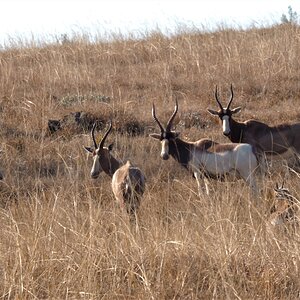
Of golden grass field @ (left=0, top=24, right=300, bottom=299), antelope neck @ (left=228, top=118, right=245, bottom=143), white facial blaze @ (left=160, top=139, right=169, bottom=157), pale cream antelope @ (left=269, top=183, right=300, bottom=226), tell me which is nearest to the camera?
golden grass field @ (left=0, top=24, right=300, bottom=299)

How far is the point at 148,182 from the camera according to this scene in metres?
10.5

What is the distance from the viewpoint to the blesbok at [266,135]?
38.0 ft

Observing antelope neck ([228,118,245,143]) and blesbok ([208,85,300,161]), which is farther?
antelope neck ([228,118,245,143])

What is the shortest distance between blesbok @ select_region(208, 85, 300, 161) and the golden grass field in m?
0.30

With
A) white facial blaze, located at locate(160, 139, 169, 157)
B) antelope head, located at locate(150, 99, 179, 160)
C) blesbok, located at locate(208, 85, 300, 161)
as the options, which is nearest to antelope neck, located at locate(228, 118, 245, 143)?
blesbok, located at locate(208, 85, 300, 161)

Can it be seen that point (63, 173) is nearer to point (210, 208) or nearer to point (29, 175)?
point (29, 175)

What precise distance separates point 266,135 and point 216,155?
5.46 ft

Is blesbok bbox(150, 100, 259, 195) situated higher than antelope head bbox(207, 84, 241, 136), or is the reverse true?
antelope head bbox(207, 84, 241, 136)

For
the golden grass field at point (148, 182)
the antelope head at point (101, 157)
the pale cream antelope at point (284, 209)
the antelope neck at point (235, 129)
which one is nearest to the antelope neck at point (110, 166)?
the antelope head at point (101, 157)

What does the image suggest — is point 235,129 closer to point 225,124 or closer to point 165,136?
point 225,124

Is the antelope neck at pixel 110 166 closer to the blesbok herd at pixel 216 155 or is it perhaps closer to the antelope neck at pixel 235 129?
the blesbok herd at pixel 216 155

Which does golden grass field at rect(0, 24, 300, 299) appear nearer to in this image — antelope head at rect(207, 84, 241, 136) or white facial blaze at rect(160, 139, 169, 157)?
white facial blaze at rect(160, 139, 169, 157)

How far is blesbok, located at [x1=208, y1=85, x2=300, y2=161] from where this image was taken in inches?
456

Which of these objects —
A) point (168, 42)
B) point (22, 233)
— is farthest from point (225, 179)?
point (168, 42)
